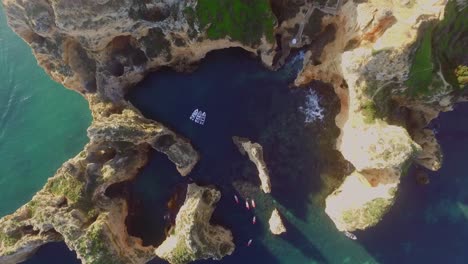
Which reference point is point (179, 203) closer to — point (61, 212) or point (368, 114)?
point (61, 212)

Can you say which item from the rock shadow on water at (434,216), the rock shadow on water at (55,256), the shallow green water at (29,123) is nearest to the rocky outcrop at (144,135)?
the shallow green water at (29,123)

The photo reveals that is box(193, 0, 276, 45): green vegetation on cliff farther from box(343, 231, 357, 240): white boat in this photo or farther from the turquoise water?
box(343, 231, 357, 240): white boat

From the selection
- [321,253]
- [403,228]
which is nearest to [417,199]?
[403,228]

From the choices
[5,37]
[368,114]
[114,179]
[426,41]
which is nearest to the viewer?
[426,41]

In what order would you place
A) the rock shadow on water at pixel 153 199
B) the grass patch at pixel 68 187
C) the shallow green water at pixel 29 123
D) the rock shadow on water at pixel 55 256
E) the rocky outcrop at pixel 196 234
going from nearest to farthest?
the grass patch at pixel 68 187
the rocky outcrop at pixel 196 234
the rock shadow on water at pixel 153 199
the rock shadow on water at pixel 55 256
the shallow green water at pixel 29 123

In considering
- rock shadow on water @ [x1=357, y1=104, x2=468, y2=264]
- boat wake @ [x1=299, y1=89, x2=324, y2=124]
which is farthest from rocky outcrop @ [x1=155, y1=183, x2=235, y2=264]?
rock shadow on water @ [x1=357, y1=104, x2=468, y2=264]

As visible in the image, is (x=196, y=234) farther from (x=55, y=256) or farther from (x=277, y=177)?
(x=55, y=256)

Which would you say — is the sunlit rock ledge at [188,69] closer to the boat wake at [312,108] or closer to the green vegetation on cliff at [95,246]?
the green vegetation on cliff at [95,246]
